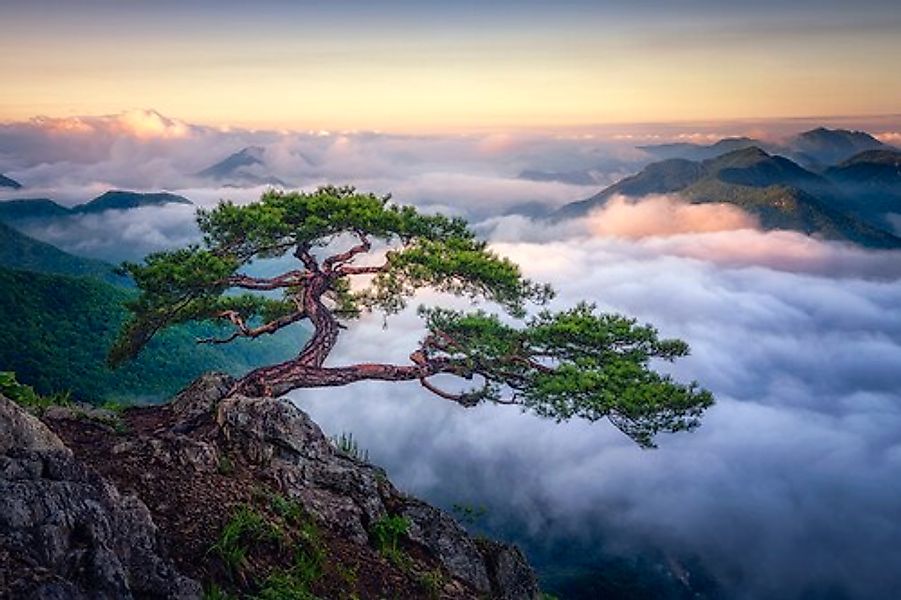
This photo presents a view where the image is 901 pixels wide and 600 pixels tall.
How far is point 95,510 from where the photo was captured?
9234 mm

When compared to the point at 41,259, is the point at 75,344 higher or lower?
higher

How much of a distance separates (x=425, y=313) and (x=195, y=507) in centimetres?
1096

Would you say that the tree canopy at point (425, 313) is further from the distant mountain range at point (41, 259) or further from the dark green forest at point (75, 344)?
the distant mountain range at point (41, 259)

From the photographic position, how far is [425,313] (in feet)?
70.7

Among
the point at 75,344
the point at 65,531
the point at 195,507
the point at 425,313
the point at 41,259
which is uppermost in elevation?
the point at 65,531

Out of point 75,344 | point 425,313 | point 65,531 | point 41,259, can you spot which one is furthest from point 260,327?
point 41,259

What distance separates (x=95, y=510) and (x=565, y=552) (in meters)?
192

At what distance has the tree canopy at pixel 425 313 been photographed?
18.0 metres

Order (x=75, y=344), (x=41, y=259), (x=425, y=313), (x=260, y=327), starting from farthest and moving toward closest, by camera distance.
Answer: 1. (x=41, y=259)
2. (x=75, y=344)
3. (x=260, y=327)
4. (x=425, y=313)

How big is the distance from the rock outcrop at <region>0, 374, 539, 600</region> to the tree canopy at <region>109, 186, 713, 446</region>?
2.94m

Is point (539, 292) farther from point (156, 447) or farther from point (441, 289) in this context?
point (156, 447)

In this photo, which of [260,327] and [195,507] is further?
[260,327]

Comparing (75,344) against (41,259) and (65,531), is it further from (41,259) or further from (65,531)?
(41,259)

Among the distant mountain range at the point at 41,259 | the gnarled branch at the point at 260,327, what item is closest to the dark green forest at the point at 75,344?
the gnarled branch at the point at 260,327
